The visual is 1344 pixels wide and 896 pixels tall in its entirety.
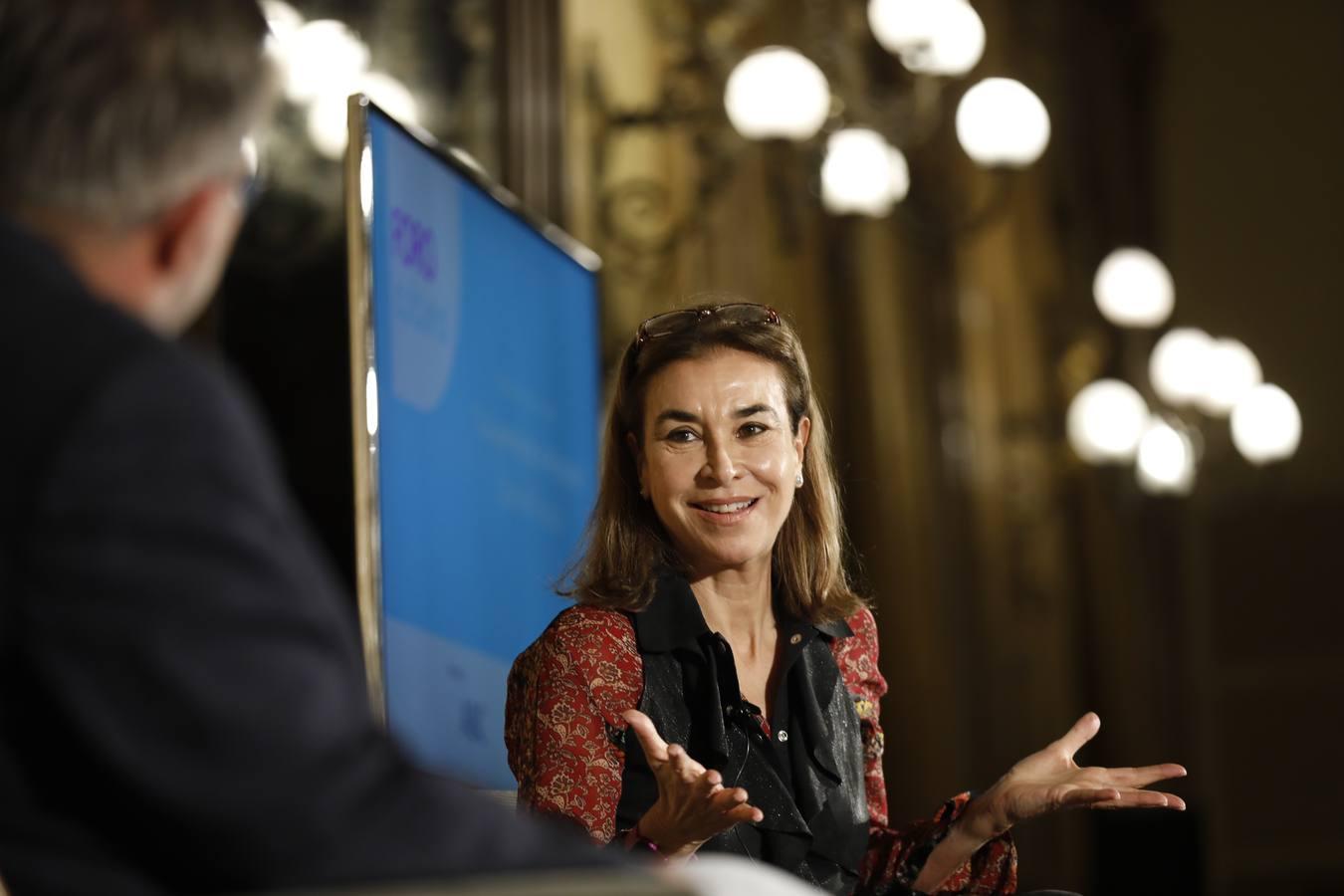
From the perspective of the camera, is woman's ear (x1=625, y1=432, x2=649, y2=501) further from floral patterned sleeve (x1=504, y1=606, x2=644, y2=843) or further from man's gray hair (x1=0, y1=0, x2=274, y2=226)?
man's gray hair (x1=0, y1=0, x2=274, y2=226)

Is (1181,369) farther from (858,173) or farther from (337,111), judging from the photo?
(337,111)

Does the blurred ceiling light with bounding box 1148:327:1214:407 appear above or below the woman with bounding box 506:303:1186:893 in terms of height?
above

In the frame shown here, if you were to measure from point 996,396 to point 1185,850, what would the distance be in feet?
21.1

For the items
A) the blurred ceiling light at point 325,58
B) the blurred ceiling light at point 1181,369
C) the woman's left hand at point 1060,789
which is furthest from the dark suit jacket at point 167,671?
the blurred ceiling light at point 1181,369

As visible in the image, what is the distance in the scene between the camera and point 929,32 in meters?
6.50

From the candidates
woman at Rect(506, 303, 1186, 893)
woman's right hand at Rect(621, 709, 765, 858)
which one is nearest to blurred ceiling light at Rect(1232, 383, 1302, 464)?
woman at Rect(506, 303, 1186, 893)

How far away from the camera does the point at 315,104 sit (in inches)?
216

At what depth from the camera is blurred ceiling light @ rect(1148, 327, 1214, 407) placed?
9867mm

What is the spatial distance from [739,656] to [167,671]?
157 centimetres

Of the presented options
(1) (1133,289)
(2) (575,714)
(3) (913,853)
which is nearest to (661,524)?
(2) (575,714)

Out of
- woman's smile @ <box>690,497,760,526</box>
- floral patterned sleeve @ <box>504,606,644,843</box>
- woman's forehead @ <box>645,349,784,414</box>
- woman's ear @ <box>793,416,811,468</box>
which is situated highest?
woman's forehead @ <box>645,349,784,414</box>

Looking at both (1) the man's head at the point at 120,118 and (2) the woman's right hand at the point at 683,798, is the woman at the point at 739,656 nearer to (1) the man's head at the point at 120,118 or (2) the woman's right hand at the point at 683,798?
(2) the woman's right hand at the point at 683,798

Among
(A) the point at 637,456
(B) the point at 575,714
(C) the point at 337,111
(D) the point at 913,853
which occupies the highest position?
(C) the point at 337,111

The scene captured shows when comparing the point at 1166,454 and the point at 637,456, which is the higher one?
the point at 1166,454
